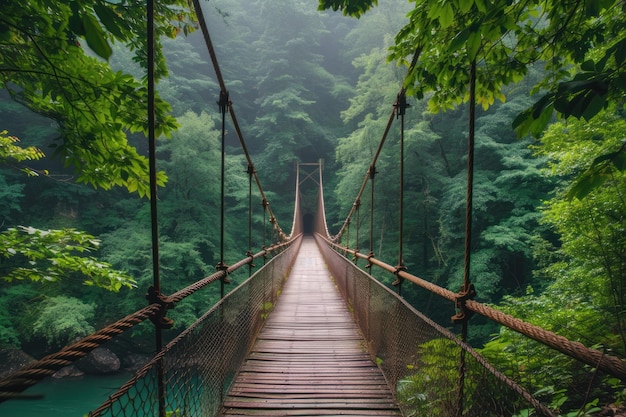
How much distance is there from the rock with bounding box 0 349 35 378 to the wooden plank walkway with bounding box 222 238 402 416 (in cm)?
902

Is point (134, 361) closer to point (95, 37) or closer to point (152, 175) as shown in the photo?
point (152, 175)

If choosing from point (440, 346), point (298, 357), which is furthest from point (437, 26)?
point (298, 357)

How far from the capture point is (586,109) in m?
0.57

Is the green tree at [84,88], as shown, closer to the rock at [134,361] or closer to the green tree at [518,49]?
the green tree at [518,49]

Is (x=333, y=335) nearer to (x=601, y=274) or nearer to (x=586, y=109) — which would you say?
(x=586, y=109)

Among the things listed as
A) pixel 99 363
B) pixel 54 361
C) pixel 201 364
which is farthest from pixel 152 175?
pixel 99 363

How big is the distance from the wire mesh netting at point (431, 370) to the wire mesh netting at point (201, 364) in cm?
82

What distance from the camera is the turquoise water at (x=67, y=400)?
6695 millimetres

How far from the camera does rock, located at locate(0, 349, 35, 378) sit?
26.1 ft

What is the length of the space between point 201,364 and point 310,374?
0.79 metres

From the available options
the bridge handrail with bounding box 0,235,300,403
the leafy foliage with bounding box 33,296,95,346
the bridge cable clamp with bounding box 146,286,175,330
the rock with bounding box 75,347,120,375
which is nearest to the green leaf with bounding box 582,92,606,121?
the bridge handrail with bounding box 0,235,300,403

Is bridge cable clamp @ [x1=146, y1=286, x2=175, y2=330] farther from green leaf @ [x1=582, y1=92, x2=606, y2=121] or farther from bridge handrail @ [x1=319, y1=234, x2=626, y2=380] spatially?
green leaf @ [x1=582, y1=92, x2=606, y2=121]

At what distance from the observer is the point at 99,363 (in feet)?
28.7

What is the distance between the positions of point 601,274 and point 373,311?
3672 mm
